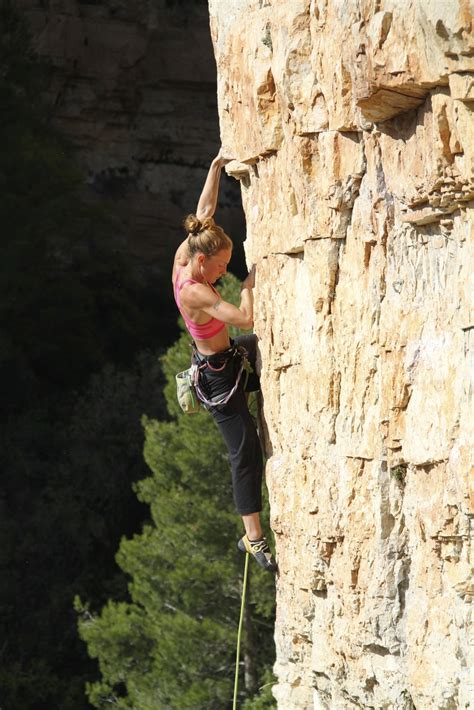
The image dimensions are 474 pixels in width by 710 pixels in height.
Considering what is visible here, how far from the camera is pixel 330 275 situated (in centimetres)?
543

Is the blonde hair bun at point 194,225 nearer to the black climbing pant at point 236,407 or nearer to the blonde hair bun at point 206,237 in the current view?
the blonde hair bun at point 206,237

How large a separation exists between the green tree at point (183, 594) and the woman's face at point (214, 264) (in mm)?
7715

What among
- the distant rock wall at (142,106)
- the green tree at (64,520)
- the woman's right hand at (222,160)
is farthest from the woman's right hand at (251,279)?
the distant rock wall at (142,106)

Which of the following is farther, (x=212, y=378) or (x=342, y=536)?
(x=212, y=378)

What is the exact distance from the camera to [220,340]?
6348 millimetres

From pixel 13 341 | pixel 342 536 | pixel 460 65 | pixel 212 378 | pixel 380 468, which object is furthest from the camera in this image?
pixel 13 341

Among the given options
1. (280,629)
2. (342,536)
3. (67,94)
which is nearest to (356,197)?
(342,536)

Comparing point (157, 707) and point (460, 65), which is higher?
point (460, 65)

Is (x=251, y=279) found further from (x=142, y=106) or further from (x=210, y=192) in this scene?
(x=142, y=106)

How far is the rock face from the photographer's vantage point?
4488mm

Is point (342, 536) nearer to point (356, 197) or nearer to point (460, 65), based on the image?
point (356, 197)

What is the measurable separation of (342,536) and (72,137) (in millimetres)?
16126

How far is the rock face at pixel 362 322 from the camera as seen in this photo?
14.7ft

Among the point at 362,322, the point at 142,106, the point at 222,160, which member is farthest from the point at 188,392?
the point at 142,106
